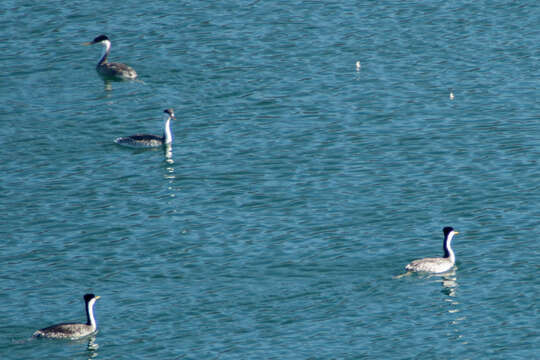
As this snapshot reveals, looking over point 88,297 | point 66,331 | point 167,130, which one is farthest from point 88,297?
point 167,130

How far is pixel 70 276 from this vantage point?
36344mm

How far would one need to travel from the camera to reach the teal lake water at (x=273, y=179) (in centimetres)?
3331

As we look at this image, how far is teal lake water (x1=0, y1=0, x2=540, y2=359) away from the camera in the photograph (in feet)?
109

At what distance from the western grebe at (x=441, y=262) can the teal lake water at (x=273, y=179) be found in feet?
0.98

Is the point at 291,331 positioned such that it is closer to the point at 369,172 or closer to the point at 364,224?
the point at 364,224

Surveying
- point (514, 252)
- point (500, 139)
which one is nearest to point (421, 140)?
point (500, 139)

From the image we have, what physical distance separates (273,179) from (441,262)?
9.34 meters

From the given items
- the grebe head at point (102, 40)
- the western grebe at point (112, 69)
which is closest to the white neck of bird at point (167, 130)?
the western grebe at point (112, 69)

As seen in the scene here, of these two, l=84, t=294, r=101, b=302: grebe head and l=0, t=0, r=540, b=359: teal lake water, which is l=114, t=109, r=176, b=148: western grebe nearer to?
l=0, t=0, r=540, b=359: teal lake water

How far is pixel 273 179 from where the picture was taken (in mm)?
43844

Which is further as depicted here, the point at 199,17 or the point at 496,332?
the point at 199,17

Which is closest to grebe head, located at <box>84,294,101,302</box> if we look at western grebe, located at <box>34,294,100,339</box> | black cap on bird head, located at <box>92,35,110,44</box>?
western grebe, located at <box>34,294,100,339</box>

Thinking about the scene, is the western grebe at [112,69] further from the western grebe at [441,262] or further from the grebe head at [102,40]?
the western grebe at [441,262]

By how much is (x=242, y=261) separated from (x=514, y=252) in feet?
27.6
